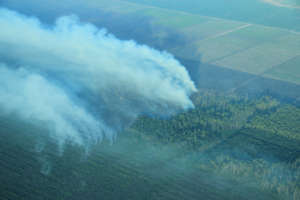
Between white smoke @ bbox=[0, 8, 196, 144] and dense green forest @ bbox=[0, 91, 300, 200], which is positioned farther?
white smoke @ bbox=[0, 8, 196, 144]

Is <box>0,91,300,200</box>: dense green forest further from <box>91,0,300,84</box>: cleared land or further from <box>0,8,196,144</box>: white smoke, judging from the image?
<box>91,0,300,84</box>: cleared land

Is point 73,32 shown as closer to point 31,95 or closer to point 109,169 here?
point 31,95

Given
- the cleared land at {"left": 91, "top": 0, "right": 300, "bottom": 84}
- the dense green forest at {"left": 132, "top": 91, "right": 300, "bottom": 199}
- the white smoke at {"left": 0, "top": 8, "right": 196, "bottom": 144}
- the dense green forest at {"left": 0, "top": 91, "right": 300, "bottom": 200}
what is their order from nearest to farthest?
1. the dense green forest at {"left": 0, "top": 91, "right": 300, "bottom": 200}
2. the dense green forest at {"left": 132, "top": 91, "right": 300, "bottom": 199}
3. the white smoke at {"left": 0, "top": 8, "right": 196, "bottom": 144}
4. the cleared land at {"left": 91, "top": 0, "right": 300, "bottom": 84}

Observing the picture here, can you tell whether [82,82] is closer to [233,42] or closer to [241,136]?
[241,136]

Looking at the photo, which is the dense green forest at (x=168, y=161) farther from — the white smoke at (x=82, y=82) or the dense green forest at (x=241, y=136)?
the white smoke at (x=82, y=82)

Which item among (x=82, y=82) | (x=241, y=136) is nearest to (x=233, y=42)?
(x=82, y=82)

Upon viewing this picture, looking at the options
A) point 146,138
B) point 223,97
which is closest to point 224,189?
point 146,138

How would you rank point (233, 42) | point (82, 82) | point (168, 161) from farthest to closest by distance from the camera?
point (233, 42)
point (82, 82)
point (168, 161)

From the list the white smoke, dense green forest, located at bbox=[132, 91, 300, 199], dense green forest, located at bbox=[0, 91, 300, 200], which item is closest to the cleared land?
the white smoke
